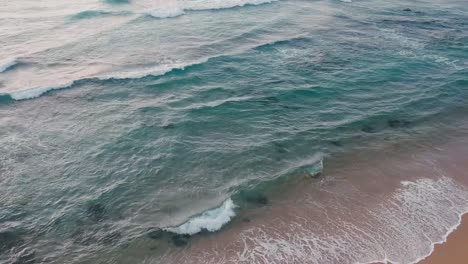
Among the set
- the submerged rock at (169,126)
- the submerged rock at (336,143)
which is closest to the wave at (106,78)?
the submerged rock at (169,126)

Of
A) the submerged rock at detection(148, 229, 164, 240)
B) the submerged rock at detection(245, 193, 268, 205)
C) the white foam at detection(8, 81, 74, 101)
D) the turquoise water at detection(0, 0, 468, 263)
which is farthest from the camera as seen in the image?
the white foam at detection(8, 81, 74, 101)

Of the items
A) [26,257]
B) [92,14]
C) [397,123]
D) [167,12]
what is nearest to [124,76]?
[26,257]

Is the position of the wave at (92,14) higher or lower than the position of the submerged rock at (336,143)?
higher

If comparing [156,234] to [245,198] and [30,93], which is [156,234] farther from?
A: [30,93]

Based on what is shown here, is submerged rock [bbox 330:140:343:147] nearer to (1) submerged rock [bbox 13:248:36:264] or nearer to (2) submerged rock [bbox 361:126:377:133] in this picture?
(2) submerged rock [bbox 361:126:377:133]

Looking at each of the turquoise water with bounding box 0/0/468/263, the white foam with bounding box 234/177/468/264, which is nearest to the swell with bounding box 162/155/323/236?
the turquoise water with bounding box 0/0/468/263

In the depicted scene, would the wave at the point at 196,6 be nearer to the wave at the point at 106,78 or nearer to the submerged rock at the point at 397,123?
the wave at the point at 106,78
